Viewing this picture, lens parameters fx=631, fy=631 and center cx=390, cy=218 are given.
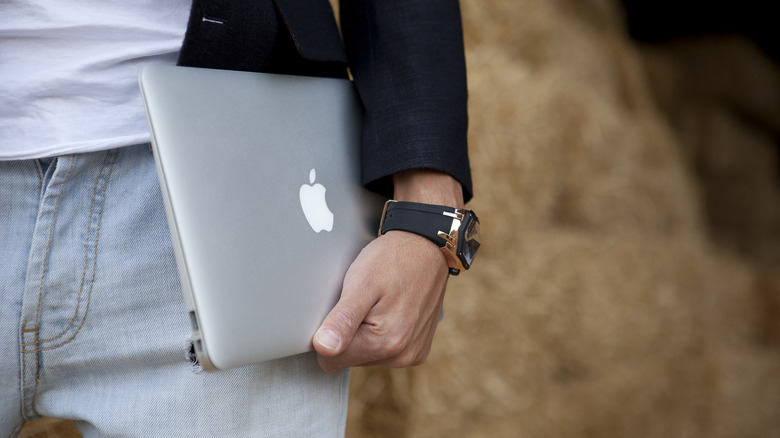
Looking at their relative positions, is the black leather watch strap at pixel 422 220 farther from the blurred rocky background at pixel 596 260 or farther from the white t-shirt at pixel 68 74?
the blurred rocky background at pixel 596 260

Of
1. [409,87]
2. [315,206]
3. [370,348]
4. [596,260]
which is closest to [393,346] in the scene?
[370,348]

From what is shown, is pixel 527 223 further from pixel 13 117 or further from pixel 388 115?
pixel 13 117

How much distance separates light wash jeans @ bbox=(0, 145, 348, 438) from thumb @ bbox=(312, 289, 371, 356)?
0.07 meters

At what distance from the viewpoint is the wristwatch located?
1.83 feet

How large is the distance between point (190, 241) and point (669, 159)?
6.26 feet

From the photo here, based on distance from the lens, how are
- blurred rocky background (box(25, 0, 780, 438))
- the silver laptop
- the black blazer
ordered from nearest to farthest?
the silver laptop
the black blazer
blurred rocky background (box(25, 0, 780, 438))

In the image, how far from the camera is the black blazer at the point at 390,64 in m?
0.54

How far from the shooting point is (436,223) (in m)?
0.56

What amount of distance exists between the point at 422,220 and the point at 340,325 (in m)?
0.13

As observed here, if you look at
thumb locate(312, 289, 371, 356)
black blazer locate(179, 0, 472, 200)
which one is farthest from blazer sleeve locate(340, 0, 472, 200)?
thumb locate(312, 289, 371, 356)

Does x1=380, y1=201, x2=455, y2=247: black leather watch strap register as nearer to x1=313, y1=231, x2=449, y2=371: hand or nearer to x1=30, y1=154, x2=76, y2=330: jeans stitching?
x1=313, y1=231, x2=449, y2=371: hand

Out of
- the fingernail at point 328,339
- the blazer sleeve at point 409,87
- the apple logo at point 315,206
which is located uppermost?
the blazer sleeve at point 409,87

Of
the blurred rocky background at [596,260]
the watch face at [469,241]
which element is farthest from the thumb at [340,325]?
the blurred rocky background at [596,260]

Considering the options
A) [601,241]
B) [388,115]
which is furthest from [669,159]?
[388,115]
